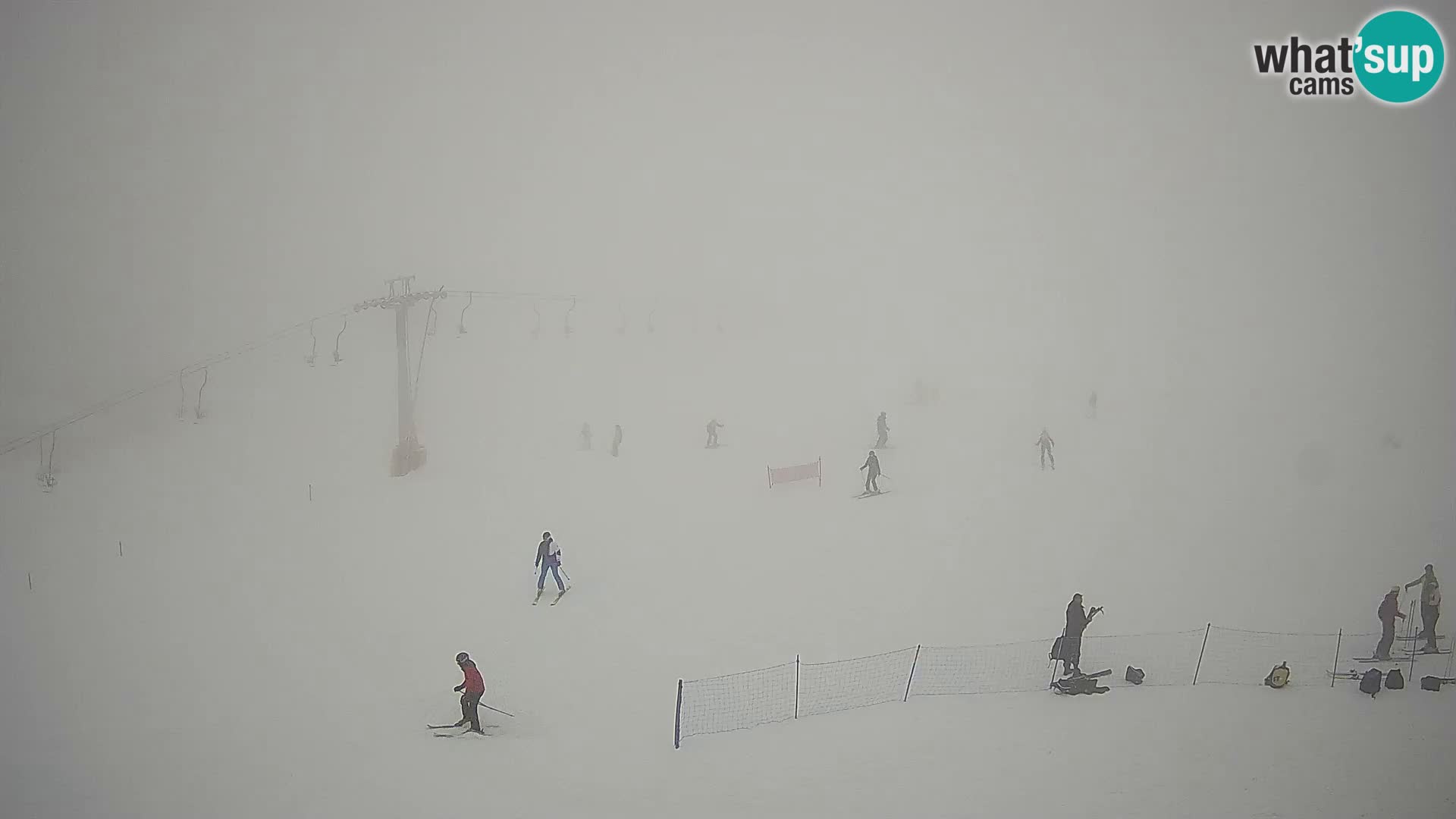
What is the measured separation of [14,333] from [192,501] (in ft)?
70.9

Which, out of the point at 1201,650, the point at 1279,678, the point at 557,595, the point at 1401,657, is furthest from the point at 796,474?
the point at 1401,657

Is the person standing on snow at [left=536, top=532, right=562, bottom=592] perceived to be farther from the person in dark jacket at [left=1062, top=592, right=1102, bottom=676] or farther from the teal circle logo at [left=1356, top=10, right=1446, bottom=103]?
the teal circle logo at [left=1356, top=10, right=1446, bottom=103]

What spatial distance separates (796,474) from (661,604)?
34.0 feet

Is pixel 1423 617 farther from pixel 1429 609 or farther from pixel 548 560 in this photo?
pixel 548 560

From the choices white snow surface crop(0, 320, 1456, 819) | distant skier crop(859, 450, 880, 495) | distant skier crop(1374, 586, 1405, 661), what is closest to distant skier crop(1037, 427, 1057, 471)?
white snow surface crop(0, 320, 1456, 819)

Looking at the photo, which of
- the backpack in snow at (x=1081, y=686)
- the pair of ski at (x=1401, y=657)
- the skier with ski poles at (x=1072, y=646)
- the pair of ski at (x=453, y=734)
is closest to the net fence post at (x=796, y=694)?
the backpack in snow at (x=1081, y=686)

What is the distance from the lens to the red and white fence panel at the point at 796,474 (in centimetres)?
2780

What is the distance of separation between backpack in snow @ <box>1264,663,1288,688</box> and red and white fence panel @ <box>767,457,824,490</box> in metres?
15.5

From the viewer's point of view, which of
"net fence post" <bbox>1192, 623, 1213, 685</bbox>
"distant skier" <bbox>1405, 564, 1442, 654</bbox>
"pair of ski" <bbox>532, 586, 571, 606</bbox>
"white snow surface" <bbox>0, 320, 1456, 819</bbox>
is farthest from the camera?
"pair of ski" <bbox>532, 586, 571, 606</bbox>

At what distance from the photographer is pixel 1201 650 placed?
1487 cm

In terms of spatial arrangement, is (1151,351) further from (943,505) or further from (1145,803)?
(1145,803)

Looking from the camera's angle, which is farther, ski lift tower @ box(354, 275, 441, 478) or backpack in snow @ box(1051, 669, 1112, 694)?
ski lift tower @ box(354, 275, 441, 478)

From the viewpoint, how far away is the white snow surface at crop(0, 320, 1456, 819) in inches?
451

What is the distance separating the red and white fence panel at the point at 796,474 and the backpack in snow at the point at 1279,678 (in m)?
15.5
